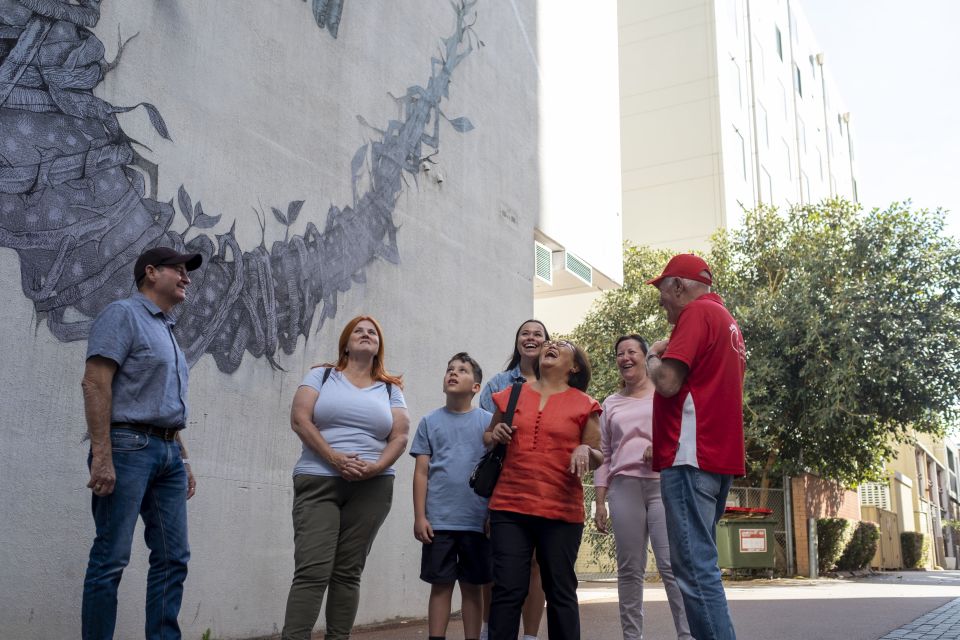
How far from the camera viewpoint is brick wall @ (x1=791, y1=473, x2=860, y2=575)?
18688mm

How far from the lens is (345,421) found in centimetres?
458

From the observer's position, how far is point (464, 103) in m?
8.99

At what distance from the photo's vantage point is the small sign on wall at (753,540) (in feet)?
50.3

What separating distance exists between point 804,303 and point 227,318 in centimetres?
1397

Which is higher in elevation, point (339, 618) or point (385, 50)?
point (385, 50)

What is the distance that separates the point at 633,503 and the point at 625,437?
15.9 inches

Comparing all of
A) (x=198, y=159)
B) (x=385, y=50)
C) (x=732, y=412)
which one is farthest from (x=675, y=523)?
(x=385, y=50)

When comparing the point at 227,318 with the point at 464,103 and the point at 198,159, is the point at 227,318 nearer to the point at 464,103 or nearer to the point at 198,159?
the point at 198,159

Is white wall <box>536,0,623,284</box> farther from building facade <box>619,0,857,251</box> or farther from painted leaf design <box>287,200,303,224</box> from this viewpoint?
building facade <box>619,0,857,251</box>

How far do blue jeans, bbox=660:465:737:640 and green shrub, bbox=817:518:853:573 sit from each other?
17364mm

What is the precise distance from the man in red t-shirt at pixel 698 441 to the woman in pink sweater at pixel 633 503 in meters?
1.28

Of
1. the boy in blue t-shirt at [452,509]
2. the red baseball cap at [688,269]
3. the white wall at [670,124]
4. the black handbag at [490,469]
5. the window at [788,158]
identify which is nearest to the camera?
the red baseball cap at [688,269]

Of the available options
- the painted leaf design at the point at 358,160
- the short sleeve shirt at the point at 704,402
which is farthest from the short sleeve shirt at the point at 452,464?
the painted leaf design at the point at 358,160

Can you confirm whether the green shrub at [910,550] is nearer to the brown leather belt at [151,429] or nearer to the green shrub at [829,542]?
the green shrub at [829,542]
